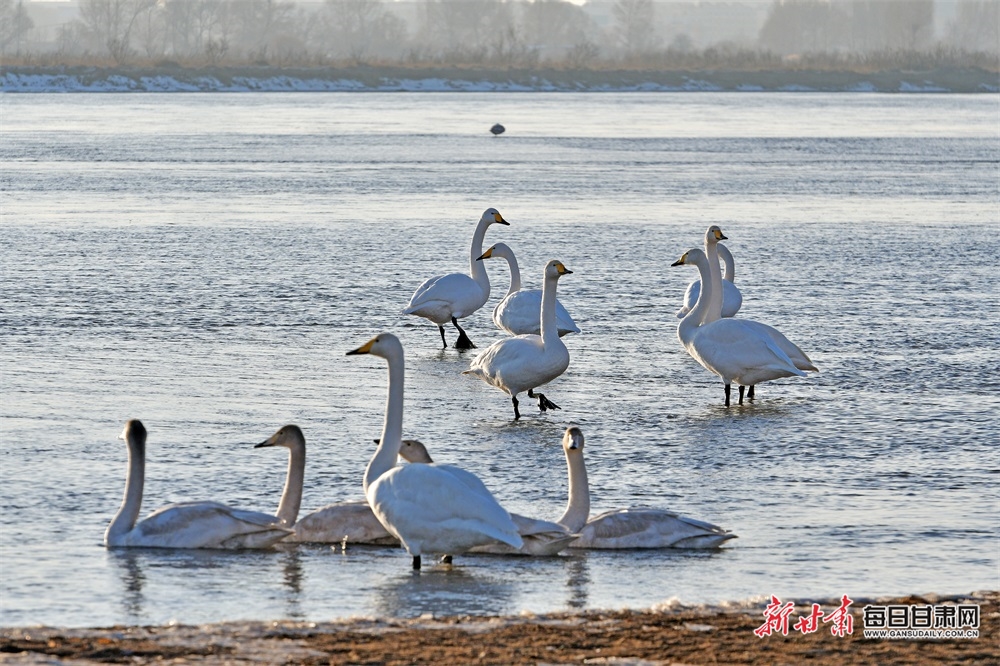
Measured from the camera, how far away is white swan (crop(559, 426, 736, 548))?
21.6ft

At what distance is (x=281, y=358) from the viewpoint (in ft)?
35.8

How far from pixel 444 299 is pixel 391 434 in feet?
17.7

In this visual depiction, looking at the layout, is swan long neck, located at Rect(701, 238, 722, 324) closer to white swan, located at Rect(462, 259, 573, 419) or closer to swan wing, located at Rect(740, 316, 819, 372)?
swan wing, located at Rect(740, 316, 819, 372)

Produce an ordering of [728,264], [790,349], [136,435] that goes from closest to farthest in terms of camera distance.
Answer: [136,435]
[790,349]
[728,264]

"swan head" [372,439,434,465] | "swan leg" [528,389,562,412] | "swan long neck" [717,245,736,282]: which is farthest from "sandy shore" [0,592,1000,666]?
"swan long neck" [717,245,736,282]

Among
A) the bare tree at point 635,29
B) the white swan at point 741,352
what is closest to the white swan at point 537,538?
the white swan at point 741,352

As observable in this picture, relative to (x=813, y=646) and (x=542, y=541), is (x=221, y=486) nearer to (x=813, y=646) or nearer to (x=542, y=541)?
(x=542, y=541)

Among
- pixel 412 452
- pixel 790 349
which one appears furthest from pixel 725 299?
pixel 412 452

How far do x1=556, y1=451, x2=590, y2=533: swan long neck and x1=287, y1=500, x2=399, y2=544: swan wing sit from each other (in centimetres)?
78

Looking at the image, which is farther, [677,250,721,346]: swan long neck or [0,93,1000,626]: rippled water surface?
[677,250,721,346]: swan long neck

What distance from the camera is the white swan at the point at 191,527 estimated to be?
6.50m

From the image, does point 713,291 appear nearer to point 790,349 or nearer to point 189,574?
point 790,349

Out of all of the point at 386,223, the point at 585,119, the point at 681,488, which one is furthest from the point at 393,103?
the point at 681,488

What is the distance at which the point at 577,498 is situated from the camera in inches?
264
